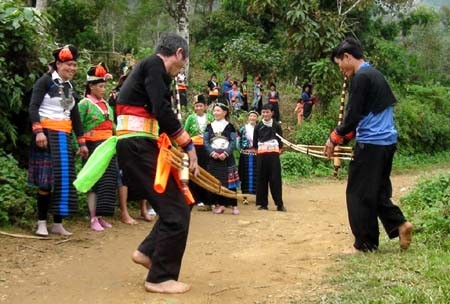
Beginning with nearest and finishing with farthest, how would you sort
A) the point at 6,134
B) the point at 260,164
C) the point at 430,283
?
1. the point at 430,283
2. the point at 6,134
3. the point at 260,164

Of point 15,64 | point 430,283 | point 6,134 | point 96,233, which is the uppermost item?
point 15,64

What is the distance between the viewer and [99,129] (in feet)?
23.7

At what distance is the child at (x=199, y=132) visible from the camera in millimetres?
9211

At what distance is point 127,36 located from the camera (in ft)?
94.4

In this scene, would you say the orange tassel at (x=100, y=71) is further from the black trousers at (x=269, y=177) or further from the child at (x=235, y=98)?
the child at (x=235, y=98)

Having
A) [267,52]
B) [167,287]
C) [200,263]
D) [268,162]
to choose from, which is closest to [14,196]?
[200,263]

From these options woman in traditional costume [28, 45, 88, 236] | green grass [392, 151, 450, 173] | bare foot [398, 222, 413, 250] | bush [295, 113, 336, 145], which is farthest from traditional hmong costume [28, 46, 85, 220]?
A: green grass [392, 151, 450, 173]

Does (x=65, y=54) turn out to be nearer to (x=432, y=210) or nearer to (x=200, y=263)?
(x=200, y=263)

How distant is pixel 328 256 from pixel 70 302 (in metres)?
2.47

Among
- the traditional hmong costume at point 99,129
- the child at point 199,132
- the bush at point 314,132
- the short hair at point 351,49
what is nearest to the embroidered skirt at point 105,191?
the traditional hmong costume at point 99,129

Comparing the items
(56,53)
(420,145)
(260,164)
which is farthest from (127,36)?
(56,53)

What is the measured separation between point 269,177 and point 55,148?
4093 mm

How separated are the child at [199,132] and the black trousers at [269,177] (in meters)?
0.89

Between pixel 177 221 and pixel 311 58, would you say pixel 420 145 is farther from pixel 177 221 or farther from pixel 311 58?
pixel 177 221
